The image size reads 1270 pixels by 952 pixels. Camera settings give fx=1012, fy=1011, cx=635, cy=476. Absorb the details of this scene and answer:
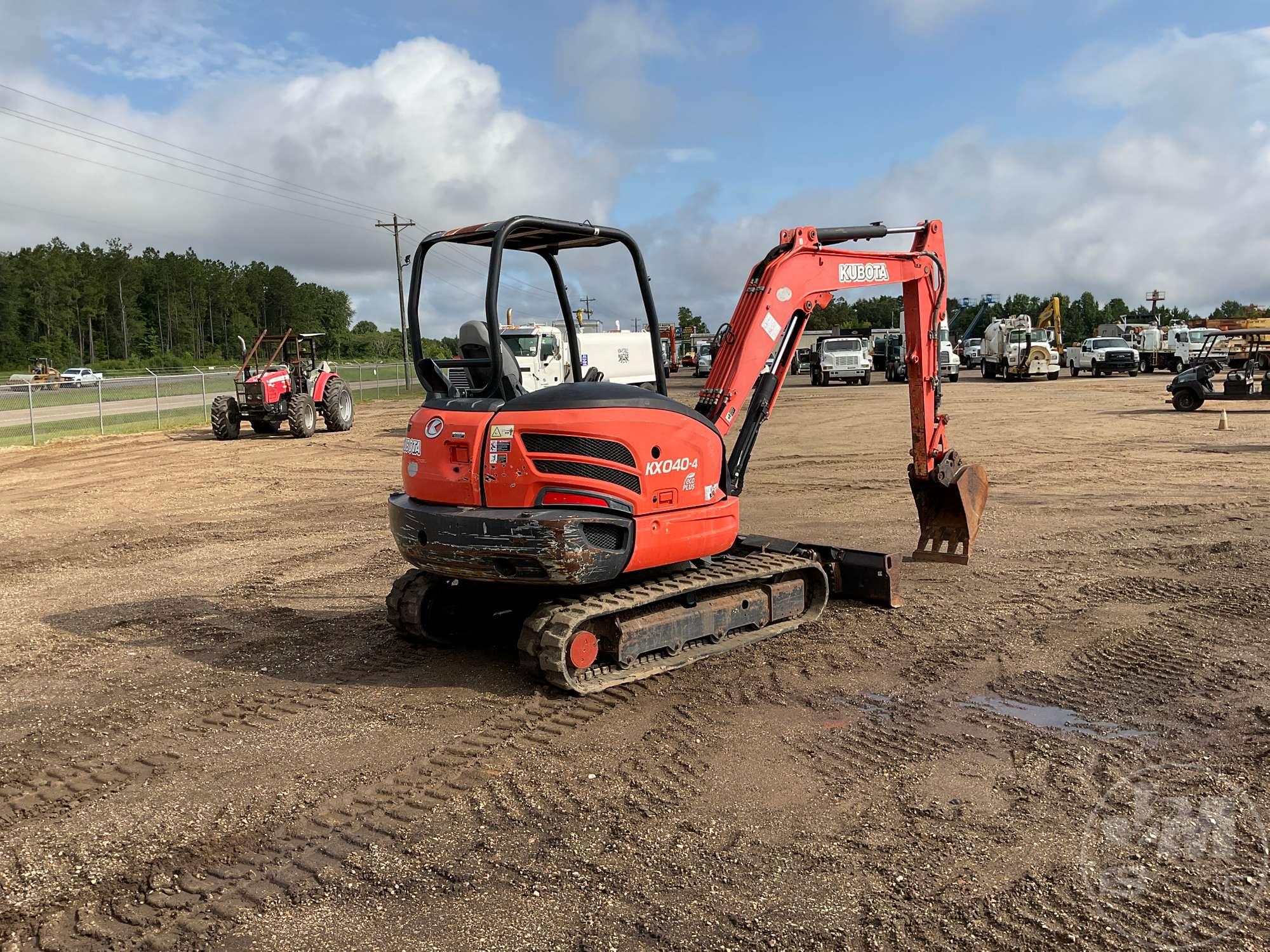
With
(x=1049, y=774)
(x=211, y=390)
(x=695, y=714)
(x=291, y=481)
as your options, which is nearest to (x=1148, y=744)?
(x=1049, y=774)

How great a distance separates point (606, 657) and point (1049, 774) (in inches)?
103

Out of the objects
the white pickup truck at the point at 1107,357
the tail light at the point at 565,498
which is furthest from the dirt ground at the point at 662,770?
the white pickup truck at the point at 1107,357

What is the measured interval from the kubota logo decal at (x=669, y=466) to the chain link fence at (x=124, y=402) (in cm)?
2263

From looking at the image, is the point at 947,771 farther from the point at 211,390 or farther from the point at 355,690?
the point at 211,390

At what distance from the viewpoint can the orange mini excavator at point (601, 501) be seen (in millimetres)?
5969

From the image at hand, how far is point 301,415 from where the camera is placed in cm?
2417

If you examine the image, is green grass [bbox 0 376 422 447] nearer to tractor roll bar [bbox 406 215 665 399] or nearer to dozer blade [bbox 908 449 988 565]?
tractor roll bar [bbox 406 215 665 399]

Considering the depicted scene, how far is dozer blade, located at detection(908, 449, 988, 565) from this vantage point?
8852mm

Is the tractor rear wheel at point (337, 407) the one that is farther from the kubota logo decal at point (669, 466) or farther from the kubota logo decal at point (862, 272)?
the kubota logo decal at point (669, 466)

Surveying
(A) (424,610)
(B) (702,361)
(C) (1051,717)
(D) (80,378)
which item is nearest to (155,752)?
(A) (424,610)

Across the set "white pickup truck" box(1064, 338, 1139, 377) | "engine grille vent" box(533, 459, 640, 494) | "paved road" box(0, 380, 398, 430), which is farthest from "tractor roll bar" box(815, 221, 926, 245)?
"white pickup truck" box(1064, 338, 1139, 377)

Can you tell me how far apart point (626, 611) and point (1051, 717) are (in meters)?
2.50

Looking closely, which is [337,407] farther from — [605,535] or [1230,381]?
[1230,381]

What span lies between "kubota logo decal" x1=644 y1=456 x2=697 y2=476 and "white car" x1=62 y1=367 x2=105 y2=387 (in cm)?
4448
